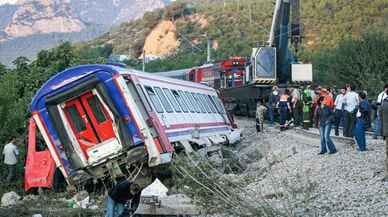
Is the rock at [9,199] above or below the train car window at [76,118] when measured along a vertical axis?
below

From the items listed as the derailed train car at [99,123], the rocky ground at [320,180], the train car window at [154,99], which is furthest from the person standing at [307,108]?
the train car window at [154,99]

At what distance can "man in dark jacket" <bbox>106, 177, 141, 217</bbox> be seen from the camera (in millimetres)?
9633

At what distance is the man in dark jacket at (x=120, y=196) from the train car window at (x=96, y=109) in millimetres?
4410

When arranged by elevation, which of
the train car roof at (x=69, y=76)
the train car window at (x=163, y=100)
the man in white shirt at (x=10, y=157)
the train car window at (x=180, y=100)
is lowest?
the man in white shirt at (x=10, y=157)

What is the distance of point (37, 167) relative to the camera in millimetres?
15305

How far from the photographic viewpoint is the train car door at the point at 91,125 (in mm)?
13930

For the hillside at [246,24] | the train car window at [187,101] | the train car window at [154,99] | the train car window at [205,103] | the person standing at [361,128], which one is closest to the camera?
the train car window at [154,99]

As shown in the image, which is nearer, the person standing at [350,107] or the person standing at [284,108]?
the person standing at [350,107]

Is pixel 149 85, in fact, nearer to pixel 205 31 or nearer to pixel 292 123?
pixel 292 123

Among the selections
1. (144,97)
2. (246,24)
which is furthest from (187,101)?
(246,24)

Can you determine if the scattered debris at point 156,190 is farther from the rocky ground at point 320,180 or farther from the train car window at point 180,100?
the train car window at point 180,100

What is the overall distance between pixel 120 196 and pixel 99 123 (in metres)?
4.56

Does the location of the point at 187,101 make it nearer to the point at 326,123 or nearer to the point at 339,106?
the point at 339,106

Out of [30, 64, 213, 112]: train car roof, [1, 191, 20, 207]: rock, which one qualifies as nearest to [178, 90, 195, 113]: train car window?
[30, 64, 213, 112]: train car roof
